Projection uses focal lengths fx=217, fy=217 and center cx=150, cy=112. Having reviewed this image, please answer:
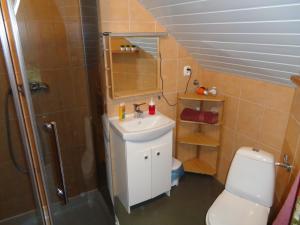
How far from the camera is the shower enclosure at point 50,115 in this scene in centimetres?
140

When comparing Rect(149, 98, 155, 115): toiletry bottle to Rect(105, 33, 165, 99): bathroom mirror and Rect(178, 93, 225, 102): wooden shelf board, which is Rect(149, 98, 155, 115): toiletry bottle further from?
Rect(178, 93, 225, 102): wooden shelf board

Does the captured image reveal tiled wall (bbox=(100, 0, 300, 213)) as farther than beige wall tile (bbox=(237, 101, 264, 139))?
No

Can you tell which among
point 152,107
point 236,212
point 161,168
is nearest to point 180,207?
point 161,168

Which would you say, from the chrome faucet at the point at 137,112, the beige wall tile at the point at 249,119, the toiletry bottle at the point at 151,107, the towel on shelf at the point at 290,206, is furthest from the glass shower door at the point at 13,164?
the beige wall tile at the point at 249,119

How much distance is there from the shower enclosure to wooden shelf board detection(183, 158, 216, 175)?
1.04 meters

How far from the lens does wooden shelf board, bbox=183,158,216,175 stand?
8.12 feet

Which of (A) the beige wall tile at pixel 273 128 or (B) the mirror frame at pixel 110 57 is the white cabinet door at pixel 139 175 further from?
(A) the beige wall tile at pixel 273 128

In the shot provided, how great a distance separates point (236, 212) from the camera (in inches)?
61.1

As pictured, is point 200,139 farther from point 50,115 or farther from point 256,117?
point 50,115

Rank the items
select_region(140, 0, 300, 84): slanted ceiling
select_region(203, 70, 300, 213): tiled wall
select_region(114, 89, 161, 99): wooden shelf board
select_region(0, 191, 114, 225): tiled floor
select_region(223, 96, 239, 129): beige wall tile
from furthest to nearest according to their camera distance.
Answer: select_region(223, 96, 239, 129): beige wall tile → select_region(114, 89, 161, 99): wooden shelf board → select_region(0, 191, 114, 225): tiled floor → select_region(203, 70, 300, 213): tiled wall → select_region(140, 0, 300, 84): slanted ceiling

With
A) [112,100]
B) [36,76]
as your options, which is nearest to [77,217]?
[112,100]

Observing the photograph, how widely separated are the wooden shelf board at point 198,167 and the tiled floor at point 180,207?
0.11 m

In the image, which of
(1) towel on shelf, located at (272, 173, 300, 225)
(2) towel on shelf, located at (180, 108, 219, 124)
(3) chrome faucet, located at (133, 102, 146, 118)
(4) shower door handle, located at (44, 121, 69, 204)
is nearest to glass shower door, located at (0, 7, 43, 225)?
(4) shower door handle, located at (44, 121, 69, 204)

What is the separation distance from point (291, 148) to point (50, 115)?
5.60 feet
